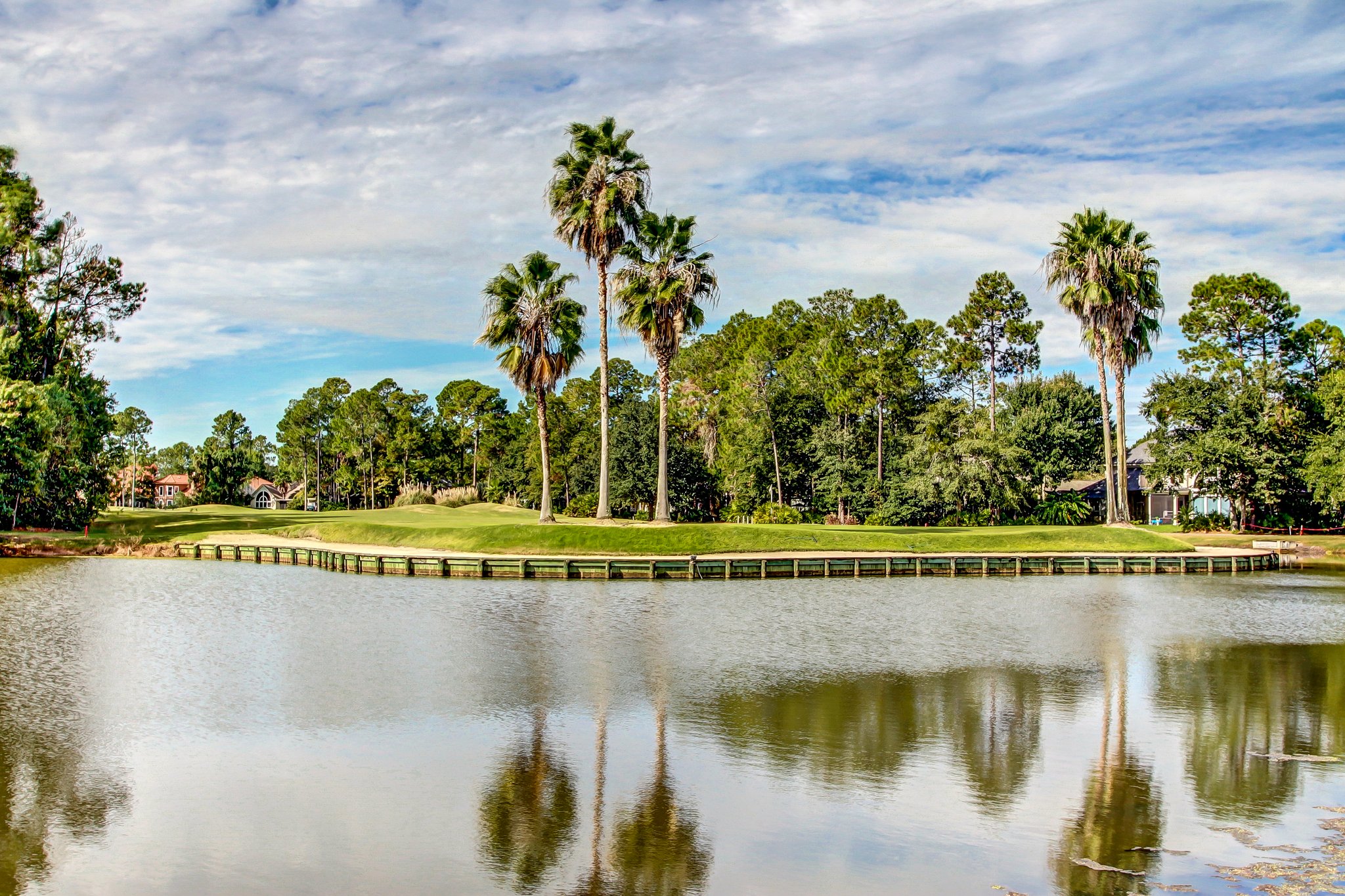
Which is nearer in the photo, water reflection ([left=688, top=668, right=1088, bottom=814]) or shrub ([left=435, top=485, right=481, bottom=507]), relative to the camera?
water reflection ([left=688, top=668, right=1088, bottom=814])

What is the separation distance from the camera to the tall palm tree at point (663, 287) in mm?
57594

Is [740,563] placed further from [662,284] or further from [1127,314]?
[1127,314]

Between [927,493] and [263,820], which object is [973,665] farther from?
[927,493]

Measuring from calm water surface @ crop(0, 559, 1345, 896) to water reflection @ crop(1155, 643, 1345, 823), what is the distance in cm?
9

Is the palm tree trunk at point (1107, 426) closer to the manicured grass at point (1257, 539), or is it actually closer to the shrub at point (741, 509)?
the manicured grass at point (1257, 539)

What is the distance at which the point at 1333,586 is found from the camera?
44.2m

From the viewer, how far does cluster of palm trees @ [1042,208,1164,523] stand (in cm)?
6556

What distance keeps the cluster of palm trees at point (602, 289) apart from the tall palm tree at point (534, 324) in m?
0.04

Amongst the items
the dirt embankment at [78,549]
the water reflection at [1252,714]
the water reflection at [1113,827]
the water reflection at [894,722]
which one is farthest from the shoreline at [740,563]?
the water reflection at [1113,827]

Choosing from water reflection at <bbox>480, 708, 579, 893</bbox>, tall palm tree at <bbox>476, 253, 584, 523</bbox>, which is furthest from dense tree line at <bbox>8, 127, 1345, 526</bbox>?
water reflection at <bbox>480, 708, 579, 893</bbox>

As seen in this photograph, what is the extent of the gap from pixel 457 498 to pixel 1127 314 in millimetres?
59064

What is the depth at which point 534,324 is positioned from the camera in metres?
58.0

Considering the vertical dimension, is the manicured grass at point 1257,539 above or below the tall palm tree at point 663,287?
below

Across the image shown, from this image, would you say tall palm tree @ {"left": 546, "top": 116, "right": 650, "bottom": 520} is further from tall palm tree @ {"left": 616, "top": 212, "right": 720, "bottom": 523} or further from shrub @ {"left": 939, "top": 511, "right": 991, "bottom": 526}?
→ shrub @ {"left": 939, "top": 511, "right": 991, "bottom": 526}
